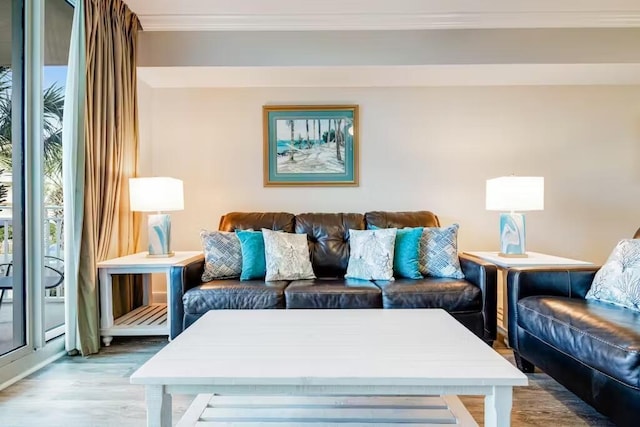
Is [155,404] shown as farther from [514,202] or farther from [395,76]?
[395,76]

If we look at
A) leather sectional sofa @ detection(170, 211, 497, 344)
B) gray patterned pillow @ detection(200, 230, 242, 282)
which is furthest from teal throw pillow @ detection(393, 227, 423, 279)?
gray patterned pillow @ detection(200, 230, 242, 282)

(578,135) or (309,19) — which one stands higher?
(309,19)

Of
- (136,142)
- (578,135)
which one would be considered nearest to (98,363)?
(136,142)

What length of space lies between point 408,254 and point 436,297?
407mm

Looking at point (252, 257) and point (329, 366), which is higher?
point (252, 257)

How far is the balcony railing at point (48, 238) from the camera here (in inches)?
85.6

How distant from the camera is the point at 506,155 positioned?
3.44m

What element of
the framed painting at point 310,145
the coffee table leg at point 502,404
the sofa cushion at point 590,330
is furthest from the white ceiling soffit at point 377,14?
the coffee table leg at point 502,404

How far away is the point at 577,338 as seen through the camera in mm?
1619

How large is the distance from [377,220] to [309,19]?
165cm

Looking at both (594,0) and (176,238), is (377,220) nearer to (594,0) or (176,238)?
(176,238)

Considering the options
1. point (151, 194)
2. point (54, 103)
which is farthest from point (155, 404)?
point (54, 103)

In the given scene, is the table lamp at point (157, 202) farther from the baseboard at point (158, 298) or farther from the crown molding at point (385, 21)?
→ the crown molding at point (385, 21)

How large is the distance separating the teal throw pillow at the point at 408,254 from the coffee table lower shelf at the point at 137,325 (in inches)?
64.7
